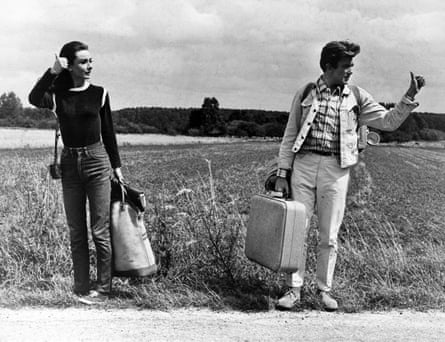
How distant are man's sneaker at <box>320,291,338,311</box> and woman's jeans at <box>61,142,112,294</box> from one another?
1.65m

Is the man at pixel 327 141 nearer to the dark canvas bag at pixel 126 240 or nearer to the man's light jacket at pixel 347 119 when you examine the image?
the man's light jacket at pixel 347 119

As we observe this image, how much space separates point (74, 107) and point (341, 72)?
2.02m

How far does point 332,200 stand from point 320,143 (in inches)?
17.6

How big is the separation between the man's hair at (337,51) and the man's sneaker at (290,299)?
174 cm

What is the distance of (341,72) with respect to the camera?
3900 mm

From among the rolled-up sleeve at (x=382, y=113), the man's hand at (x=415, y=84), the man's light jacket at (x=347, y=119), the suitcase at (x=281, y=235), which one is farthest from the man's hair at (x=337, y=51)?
the suitcase at (x=281, y=235)

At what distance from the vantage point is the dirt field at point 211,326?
127 inches

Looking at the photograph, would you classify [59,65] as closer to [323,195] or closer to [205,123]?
[323,195]

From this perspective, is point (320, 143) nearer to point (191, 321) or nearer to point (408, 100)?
point (408, 100)

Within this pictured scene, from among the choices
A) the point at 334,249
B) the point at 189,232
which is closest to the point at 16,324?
the point at 189,232

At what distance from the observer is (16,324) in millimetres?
3342

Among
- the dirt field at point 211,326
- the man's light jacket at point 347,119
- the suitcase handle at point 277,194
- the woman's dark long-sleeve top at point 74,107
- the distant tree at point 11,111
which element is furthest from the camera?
the distant tree at point 11,111

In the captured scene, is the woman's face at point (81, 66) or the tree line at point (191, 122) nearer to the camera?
the woman's face at point (81, 66)

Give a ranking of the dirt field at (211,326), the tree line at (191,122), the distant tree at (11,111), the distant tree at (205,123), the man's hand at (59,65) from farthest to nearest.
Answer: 1. the distant tree at (11,111)
2. the tree line at (191,122)
3. the distant tree at (205,123)
4. the man's hand at (59,65)
5. the dirt field at (211,326)
